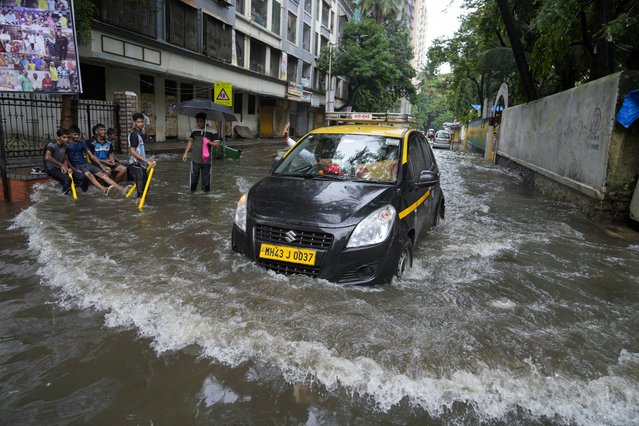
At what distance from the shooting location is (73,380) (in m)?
2.78

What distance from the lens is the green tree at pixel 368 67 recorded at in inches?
1457

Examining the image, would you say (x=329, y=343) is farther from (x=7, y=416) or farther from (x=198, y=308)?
(x=7, y=416)

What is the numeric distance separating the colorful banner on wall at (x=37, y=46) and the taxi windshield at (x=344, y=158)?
442 centimetres

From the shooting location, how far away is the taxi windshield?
4.96 meters

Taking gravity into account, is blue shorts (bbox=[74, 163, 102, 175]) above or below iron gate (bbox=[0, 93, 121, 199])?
below

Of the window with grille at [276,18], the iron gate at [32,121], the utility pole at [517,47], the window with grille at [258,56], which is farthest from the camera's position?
the window with grille at [276,18]

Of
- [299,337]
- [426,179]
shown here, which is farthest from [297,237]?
[426,179]

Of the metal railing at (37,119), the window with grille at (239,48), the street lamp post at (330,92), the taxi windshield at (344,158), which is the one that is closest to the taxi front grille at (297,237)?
the taxi windshield at (344,158)

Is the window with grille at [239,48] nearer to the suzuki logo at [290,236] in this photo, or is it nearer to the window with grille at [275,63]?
the window with grille at [275,63]

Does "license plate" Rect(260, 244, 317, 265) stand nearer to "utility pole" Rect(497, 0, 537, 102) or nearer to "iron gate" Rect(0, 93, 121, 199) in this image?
"iron gate" Rect(0, 93, 121, 199)

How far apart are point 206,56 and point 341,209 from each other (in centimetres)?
2014

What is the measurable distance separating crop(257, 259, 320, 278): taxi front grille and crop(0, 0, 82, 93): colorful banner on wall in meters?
5.38

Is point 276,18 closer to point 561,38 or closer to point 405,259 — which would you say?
point 561,38

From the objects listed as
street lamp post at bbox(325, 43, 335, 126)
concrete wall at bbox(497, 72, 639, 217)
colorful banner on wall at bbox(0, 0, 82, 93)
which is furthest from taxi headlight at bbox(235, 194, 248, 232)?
street lamp post at bbox(325, 43, 335, 126)
